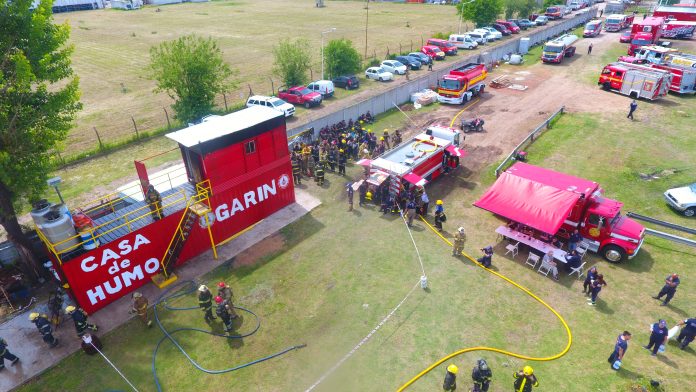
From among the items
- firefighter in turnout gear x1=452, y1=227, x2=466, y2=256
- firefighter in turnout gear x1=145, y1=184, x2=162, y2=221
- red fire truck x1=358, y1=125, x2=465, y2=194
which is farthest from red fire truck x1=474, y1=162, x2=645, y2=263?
firefighter in turnout gear x1=145, y1=184, x2=162, y2=221

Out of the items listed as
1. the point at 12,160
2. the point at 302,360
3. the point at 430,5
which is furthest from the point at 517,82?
the point at 430,5

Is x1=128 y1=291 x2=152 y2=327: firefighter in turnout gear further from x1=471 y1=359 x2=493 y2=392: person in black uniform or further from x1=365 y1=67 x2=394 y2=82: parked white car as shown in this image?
x1=365 y1=67 x2=394 y2=82: parked white car

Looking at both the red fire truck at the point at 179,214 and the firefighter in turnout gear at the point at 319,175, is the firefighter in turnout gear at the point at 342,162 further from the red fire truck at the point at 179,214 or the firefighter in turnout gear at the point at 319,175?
the red fire truck at the point at 179,214

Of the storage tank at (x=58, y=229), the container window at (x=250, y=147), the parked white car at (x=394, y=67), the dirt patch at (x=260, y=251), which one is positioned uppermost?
the container window at (x=250, y=147)

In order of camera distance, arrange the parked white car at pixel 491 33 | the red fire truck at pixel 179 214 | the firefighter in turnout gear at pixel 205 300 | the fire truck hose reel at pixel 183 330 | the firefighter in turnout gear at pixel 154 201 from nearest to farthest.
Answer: the fire truck hose reel at pixel 183 330
the firefighter in turnout gear at pixel 205 300
the red fire truck at pixel 179 214
the firefighter in turnout gear at pixel 154 201
the parked white car at pixel 491 33

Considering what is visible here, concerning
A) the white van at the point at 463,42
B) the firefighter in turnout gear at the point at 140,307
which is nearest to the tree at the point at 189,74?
the firefighter in turnout gear at the point at 140,307

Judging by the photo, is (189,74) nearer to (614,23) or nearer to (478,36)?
(478,36)

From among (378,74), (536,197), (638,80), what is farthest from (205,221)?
(638,80)
